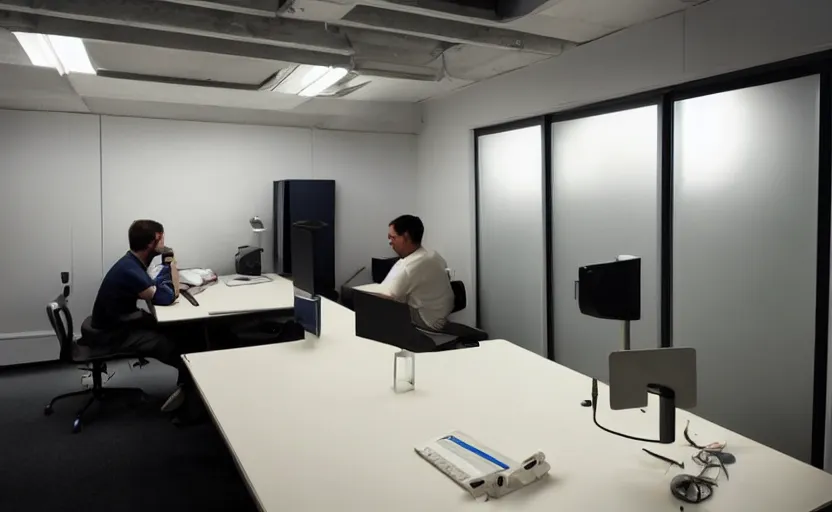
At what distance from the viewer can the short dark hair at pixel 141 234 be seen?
13.2ft

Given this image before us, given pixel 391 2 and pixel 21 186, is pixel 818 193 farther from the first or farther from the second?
pixel 21 186

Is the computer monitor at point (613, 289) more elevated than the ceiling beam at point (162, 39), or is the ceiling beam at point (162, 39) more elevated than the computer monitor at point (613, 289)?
the ceiling beam at point (162, 39)

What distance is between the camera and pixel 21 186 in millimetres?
4992

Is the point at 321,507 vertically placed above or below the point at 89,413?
above

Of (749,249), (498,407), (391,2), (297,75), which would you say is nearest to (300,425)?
(498,407)

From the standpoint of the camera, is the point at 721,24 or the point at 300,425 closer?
the point at 300,425

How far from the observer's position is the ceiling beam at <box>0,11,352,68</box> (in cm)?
318

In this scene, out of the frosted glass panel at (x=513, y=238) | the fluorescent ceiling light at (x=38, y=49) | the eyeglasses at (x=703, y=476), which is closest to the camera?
the eyeglasses at (x=703, y=476)

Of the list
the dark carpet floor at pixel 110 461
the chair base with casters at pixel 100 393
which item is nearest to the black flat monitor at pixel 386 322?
the dark carpet floor at pixel 110 461

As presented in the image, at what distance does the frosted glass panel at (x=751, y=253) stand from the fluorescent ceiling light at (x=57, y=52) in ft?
12.0

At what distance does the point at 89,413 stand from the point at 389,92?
11.8 feet

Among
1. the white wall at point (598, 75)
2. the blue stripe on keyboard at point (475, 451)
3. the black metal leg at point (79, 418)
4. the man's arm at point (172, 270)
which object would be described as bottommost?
the black metal leg at point (79, 418)

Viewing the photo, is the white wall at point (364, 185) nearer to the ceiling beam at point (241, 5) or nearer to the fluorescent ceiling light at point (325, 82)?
the fluorescent ceiling light at point (325, 82)

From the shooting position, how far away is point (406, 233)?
4047 mm
